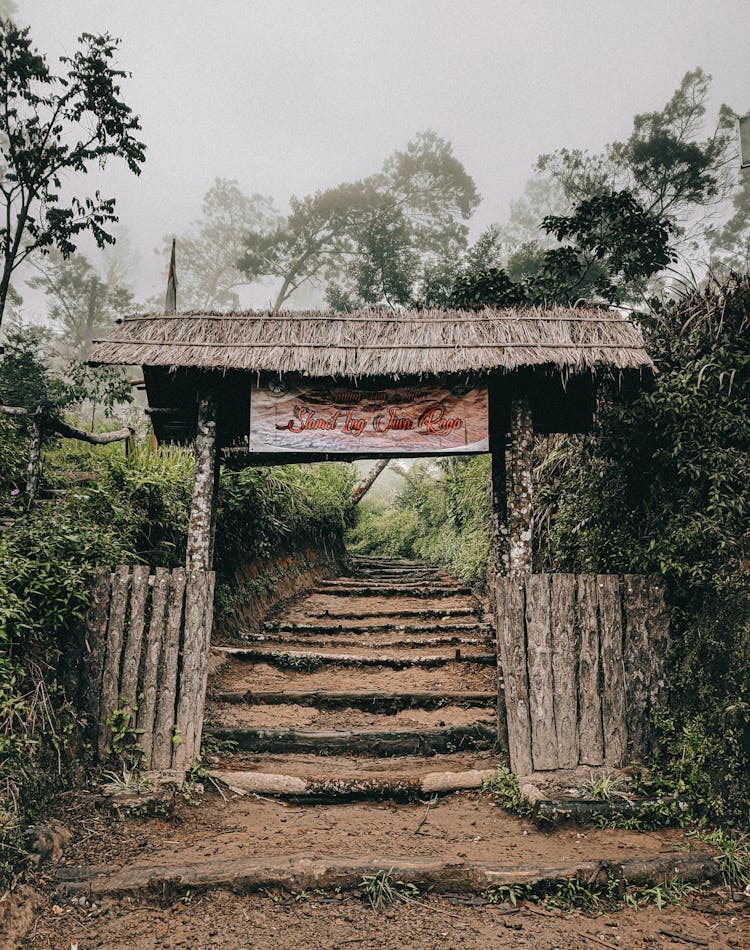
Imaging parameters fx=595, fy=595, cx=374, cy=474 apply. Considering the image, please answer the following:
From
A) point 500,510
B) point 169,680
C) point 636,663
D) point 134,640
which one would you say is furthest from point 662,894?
point 500,510

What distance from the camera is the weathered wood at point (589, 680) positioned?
4.26m

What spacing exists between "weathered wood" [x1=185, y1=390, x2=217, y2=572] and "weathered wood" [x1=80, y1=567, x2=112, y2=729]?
82 cm

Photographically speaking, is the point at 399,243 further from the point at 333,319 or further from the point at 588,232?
the point at 333,319

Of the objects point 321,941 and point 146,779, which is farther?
point 146,779

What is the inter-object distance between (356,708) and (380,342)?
3349 mm

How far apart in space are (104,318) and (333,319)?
23698mm

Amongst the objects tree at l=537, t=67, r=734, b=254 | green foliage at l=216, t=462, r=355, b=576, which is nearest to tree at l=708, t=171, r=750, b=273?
tree at l=537, t=67, r=734, b=254

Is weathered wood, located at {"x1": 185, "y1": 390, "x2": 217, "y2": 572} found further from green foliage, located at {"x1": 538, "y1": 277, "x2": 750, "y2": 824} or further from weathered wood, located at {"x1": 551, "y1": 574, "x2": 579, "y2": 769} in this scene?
green foliage, located at {"x1": 538, "y1": 277, "x2": 750, "y2": 824}

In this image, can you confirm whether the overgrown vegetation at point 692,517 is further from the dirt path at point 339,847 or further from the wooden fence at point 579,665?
the dirt path at point 339,847

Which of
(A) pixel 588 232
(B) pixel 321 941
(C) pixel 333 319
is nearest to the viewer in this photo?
(B) pixel 321 941

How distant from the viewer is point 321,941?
2.77 metres

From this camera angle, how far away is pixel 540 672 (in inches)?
172

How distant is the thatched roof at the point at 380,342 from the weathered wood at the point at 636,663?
1.77m

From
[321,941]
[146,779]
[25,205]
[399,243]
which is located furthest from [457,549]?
[399,243]
